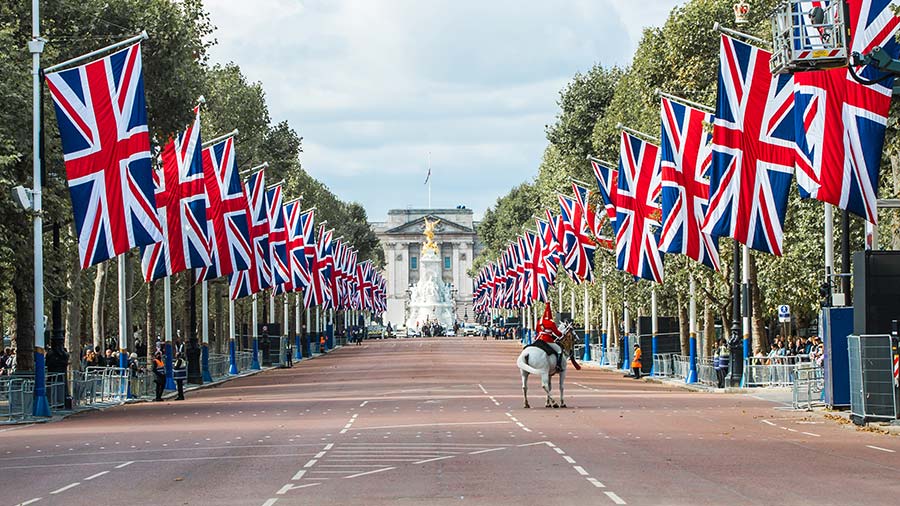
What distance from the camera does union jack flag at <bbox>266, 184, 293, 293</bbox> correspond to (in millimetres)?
66125

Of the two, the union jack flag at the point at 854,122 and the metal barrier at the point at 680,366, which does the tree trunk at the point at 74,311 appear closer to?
the metal barrier at the point at 680,366

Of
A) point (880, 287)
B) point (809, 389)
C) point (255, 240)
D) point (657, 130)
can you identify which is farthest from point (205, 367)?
point (880, 287)

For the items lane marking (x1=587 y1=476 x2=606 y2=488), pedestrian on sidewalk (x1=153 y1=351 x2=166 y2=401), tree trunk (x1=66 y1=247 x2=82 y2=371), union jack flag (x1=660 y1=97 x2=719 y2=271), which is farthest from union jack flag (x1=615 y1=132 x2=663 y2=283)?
lane marking (x1=587 y1=476 x2=606 y2=488)

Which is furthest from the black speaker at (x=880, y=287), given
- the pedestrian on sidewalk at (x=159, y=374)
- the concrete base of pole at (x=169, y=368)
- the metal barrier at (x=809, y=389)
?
the concrete base of pole at (x=169, y=368)

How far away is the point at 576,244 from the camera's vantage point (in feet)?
229

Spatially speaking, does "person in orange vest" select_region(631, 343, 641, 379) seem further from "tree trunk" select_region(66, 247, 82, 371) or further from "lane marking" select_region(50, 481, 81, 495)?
"lane marking" select_region(50, 481, 81, 495)

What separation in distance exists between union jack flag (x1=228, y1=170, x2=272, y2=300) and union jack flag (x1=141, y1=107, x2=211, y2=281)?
29.1ft

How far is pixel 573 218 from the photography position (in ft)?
232

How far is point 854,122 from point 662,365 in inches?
1562

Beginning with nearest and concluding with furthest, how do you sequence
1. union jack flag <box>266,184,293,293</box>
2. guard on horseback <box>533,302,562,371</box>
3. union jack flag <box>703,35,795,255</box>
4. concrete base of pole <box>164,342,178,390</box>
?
union jack flag <box>703,35,795,255</box> → guard on horseback <box>533,302,562,371</box> → concrete base of pole <box>164,342,178,390</box> → union jack flag <box>266,184,293,293</box>

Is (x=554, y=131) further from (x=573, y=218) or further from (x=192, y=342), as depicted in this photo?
(x=192, y=342)

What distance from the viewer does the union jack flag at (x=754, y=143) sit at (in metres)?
34.8

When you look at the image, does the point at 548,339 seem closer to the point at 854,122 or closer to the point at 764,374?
the point at 854,122

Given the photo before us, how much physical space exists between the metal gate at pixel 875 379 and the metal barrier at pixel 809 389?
7055 mm
